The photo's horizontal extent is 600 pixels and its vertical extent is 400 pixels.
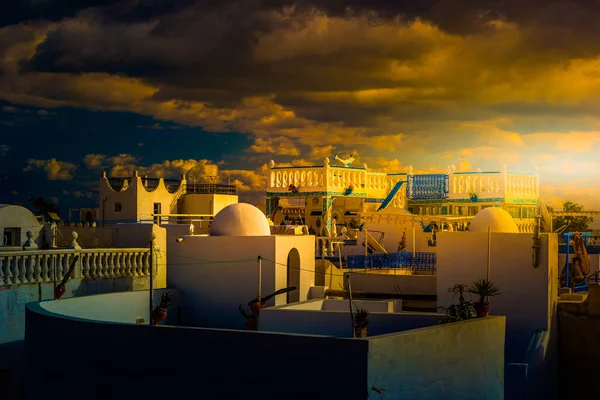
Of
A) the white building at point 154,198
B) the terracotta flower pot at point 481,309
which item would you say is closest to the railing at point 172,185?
the white building at point 154,198

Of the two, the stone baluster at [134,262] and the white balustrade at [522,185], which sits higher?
the white balustrade at [522,185]

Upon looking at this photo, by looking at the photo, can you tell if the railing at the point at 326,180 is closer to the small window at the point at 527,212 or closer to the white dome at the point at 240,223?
the small window at the point at 527,212

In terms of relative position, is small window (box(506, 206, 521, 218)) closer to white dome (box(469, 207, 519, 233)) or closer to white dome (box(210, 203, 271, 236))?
white dome (box(469, 207, 519, 233))

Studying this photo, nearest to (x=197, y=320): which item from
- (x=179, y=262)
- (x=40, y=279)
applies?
(x=179, y=262)

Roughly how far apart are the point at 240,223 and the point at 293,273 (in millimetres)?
1656

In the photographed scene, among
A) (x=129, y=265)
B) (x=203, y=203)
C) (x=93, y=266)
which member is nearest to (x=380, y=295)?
(x=129, y=265)

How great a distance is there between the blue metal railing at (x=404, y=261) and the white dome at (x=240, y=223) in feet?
17.0

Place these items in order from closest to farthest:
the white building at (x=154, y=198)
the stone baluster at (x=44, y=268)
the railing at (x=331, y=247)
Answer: the stone baluster at (x=44, y=268) → the railing at (x=331, y=247) → the white building at (x=154, y=198)

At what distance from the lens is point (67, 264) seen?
56.9 feet

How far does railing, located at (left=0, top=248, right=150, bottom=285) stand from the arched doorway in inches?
124

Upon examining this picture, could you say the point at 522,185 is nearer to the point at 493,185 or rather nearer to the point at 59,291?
the point at 493,185

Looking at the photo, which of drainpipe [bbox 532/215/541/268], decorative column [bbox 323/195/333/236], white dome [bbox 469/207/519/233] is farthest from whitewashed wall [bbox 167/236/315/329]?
decorative column [bbox 323/195/333/236]

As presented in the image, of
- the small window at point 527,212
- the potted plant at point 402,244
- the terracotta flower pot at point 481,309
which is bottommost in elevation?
the terracotta flower pot at point 481,309

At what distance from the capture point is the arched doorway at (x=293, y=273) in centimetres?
1947
